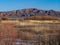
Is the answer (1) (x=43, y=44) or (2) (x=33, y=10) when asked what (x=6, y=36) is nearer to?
(1) (x=43, y=44)

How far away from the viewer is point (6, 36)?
57.5 feet

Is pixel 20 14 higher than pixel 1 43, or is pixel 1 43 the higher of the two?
pixel 1 43

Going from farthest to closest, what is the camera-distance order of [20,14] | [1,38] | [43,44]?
[20,14], [1,38], [43,44]

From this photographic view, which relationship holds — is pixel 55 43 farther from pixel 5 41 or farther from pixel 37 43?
pixel 5 41

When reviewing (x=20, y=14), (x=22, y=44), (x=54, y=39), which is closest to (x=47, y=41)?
(x=54, y=39)

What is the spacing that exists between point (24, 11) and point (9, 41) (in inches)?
6666

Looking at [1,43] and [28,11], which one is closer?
[1,43]

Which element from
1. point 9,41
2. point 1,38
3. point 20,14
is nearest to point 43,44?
point 9,41

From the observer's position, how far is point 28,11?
184750 mm

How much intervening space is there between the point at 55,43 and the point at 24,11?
169537 mm

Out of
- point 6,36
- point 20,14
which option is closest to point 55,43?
point 6,36

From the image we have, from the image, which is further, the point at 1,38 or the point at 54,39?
the point at 1,38

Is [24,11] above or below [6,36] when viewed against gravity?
below

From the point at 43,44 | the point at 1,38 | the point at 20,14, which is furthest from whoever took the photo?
the point at 20,14
